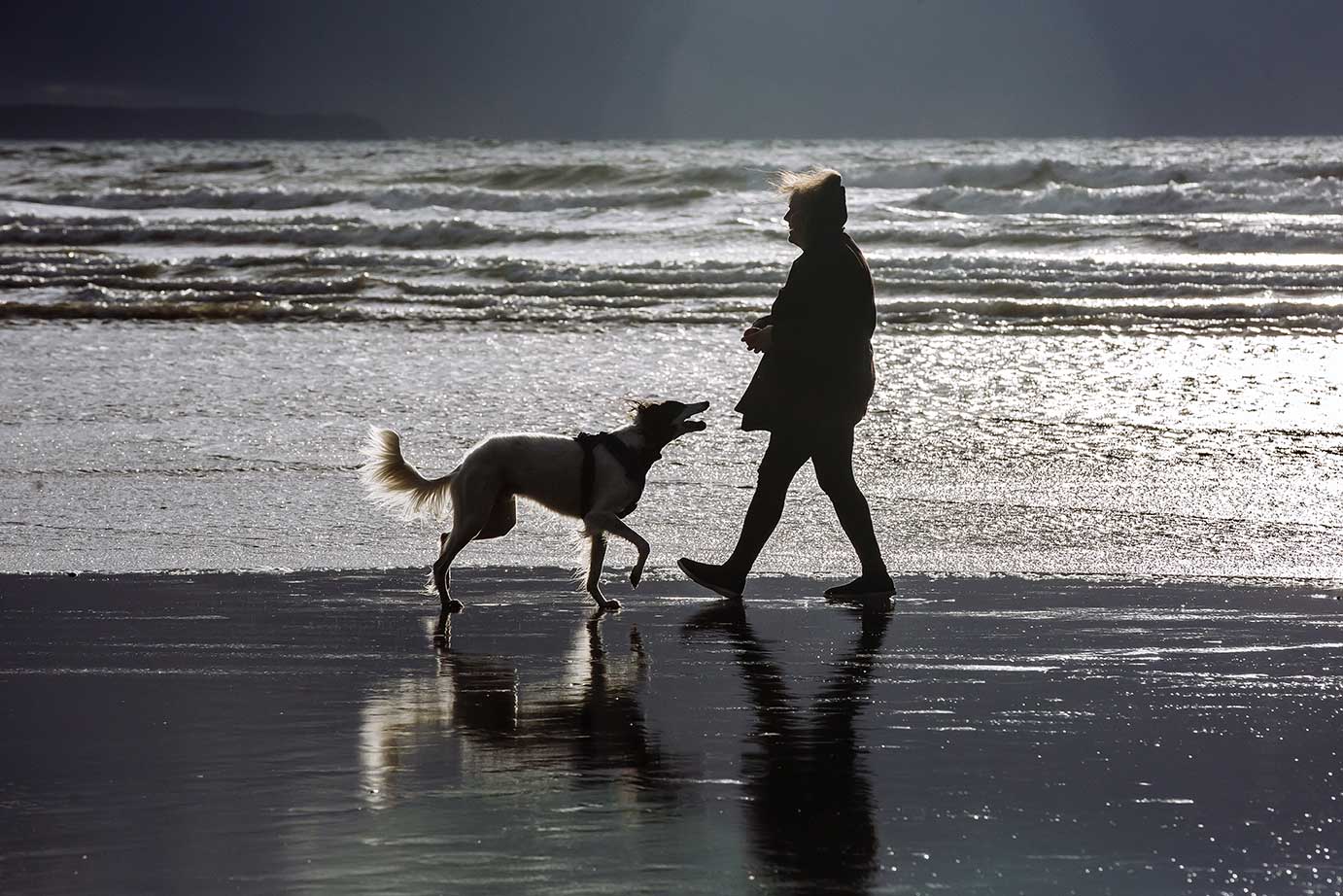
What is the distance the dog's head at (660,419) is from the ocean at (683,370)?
81cm

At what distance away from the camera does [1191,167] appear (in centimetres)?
3619

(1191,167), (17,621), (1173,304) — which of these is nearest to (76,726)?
(17,621)

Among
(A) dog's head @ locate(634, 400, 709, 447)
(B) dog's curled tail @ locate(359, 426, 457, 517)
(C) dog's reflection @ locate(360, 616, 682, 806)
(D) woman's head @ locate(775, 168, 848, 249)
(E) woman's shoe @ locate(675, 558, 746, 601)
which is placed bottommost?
(C) dog's reflection @ locate(360, 616, 682, 806)

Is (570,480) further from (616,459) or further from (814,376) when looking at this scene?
(814,376)

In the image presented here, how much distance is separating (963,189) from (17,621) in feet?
92.9

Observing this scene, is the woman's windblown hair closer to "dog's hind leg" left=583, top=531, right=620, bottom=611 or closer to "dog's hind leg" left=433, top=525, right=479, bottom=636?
"dog's hind leg" left=583, top=531, right=620, bottom=611

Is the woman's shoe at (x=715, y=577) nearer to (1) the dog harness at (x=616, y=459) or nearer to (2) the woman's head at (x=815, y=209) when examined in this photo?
(1) the dog harness at (x=616, y=459)

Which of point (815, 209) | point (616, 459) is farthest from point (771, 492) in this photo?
point (815, 209)

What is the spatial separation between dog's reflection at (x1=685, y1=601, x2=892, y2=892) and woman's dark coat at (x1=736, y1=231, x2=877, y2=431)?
1.24 m

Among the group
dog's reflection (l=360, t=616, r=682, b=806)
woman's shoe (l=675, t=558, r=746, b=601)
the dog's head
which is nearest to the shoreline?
woman's shoe (l=675, t=558, r=746, b=601)

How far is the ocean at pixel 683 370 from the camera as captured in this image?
7.92m

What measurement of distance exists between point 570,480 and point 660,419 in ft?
1.50

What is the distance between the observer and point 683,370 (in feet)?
44.5

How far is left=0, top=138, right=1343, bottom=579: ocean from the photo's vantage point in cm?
792
